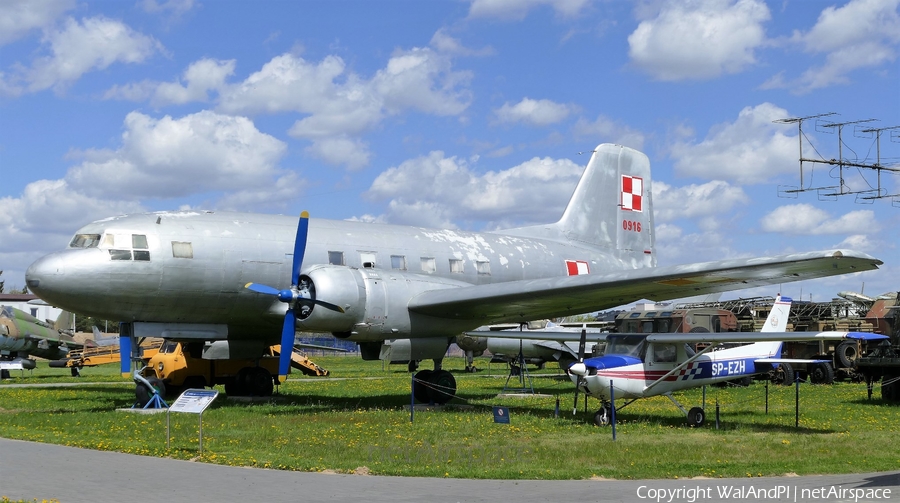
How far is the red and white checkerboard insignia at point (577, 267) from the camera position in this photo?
24.4 m

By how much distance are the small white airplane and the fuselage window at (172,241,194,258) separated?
8.01 metres

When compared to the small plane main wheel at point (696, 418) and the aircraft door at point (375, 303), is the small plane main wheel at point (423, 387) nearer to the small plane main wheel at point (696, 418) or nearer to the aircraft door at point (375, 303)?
the aircraft door at point (375, 303)

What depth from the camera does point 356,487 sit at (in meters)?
9.86

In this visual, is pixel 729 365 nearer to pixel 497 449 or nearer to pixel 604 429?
pixel 604 429

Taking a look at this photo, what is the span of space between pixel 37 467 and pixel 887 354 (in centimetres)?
1824

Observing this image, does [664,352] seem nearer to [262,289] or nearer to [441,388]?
[441,388]

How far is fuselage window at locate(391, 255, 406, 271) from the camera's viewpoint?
20281 mm

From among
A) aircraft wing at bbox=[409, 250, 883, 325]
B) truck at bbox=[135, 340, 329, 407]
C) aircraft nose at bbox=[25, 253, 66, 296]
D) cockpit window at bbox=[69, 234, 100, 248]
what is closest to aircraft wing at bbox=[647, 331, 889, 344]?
aircraft wing at bbox=[409, 250, 883, 325]

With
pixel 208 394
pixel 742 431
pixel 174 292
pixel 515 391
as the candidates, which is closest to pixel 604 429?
pixel 742 431

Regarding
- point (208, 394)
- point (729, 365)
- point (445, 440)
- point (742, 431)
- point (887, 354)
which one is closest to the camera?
point (208, 394)

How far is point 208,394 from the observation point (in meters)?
Answer: 12.8

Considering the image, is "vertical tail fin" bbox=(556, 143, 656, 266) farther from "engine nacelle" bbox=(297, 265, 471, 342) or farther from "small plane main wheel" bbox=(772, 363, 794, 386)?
"engine nacelle" bbox=(297, 265, 471, 342)

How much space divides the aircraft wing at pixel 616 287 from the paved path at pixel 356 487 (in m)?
5.83

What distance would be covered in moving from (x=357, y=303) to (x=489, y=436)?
14.4 ft
